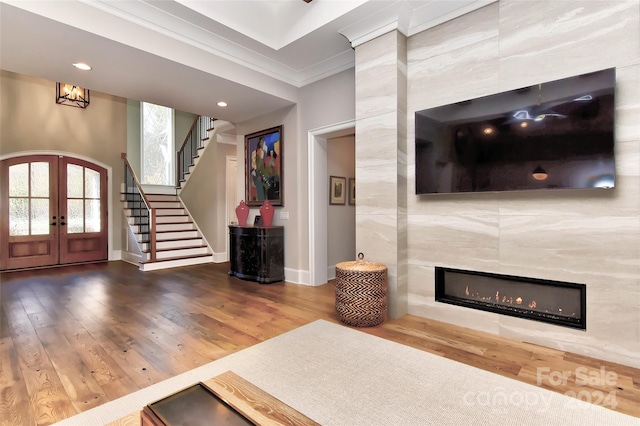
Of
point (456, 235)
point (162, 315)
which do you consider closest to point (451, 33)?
point (456, 235)

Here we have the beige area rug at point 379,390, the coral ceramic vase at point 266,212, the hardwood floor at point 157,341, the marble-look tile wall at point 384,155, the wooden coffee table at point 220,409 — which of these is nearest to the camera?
the wooden coffee table at point 220,409

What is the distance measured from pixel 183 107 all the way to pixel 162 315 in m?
3.20

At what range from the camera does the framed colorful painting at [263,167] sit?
4949 mm

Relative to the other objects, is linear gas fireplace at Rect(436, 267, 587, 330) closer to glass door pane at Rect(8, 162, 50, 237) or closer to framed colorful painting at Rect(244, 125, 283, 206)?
framed colorful painting at Rect(244, 125, 283, 206)

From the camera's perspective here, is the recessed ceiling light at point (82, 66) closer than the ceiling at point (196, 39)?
No

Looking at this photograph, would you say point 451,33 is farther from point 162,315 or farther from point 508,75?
point 162,315

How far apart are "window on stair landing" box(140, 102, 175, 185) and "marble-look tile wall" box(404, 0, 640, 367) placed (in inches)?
304

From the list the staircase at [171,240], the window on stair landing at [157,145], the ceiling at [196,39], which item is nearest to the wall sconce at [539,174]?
the ceiling at [196,39]

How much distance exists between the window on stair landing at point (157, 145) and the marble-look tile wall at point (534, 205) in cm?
772

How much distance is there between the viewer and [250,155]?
5.43m

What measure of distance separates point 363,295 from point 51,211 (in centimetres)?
704

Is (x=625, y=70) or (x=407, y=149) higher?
(x=625, y=70)

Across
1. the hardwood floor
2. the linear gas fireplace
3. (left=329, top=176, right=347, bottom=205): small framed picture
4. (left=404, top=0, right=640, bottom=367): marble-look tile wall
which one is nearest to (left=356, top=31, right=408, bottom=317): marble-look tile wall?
(left=404, top=0, right=640, bottom=367): marble-look tile wall

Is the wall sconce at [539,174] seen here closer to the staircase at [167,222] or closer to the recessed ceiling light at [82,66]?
the recessed ceiling light at [82,66]
